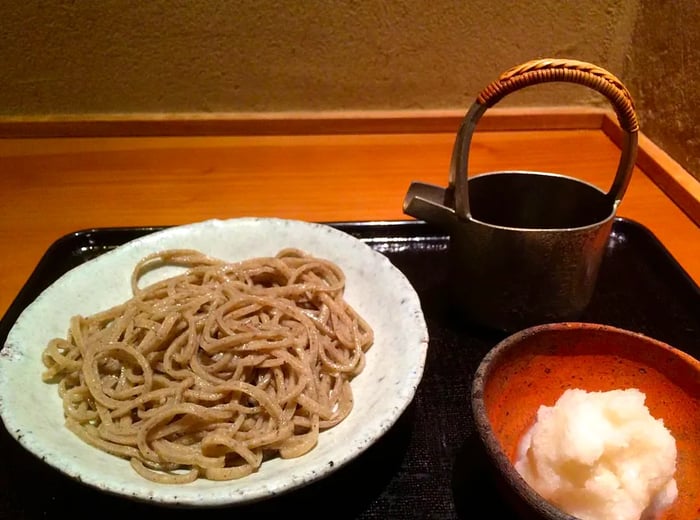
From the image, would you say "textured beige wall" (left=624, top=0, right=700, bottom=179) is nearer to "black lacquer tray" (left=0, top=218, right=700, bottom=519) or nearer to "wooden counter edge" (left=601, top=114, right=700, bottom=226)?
"wooden counter edge" (left=601, top=114, right=700, bottom=226)

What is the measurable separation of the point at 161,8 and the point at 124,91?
0.32m

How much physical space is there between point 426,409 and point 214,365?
38 cm

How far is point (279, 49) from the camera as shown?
80.6 inches

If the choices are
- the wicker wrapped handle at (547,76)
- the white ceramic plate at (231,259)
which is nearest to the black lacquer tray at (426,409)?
the white ceramic plate at (231,259)

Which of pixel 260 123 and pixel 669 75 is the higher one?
pixel 669 75

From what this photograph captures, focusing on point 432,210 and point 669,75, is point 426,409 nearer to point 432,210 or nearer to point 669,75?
point 432,210

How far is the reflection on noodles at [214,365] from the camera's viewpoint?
95cm

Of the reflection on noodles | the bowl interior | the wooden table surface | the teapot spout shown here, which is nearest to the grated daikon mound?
the bowl interior

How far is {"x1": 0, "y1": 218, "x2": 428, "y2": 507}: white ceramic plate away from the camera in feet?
2.71

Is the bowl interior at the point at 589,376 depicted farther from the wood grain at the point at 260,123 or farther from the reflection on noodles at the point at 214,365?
the wood grain at the point at 260,123

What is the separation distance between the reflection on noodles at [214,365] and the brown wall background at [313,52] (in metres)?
0.99

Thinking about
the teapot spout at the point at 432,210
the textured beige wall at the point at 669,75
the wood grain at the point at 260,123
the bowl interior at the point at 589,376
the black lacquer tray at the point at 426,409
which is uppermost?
the textured beige wall at the point at 669,75

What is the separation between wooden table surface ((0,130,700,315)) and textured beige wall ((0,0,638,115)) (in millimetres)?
143

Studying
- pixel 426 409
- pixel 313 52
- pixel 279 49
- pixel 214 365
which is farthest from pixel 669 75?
pixel 214 365
